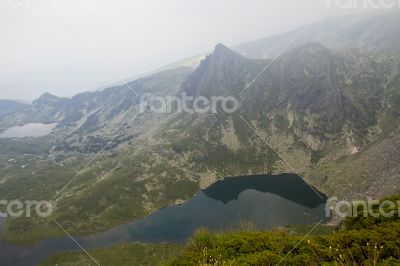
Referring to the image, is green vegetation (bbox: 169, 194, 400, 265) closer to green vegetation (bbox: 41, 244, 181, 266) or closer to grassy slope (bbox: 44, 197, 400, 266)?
grassy slope (bbox: 44, 197, 400, 266)

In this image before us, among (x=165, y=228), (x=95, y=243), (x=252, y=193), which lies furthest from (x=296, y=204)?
(x=95, y=243)

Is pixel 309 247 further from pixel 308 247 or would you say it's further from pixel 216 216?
pixel 216 216

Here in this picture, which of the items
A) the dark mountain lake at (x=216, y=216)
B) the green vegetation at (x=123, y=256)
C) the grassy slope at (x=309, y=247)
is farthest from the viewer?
the dark mountain lake at (x=216, y=216)

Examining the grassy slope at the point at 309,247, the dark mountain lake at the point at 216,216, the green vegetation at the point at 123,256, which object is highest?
the grassy slope at the point at 309,247

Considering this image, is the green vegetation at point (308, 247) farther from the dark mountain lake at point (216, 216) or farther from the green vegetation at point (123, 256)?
the dark mountain lake at point (216, 216)

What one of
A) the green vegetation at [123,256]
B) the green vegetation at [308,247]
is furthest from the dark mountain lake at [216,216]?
the green vegetation at [308,247]

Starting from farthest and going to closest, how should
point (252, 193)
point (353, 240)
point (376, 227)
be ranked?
point (252, 193) < point (376, 227) < point (353, 240)

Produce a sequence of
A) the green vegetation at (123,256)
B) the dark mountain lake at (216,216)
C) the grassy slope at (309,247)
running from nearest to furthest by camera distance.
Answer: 1. the grassy slope at (309,247)
2. the green vegetation at (123,256)
3. the dark mountain lake at (216,216)

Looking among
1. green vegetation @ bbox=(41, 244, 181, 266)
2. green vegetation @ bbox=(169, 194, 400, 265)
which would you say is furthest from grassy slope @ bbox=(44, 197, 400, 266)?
green vegetation @ bbox=(41, 244, 181, 266)

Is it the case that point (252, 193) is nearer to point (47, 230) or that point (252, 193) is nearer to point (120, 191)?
point (120, 191)
